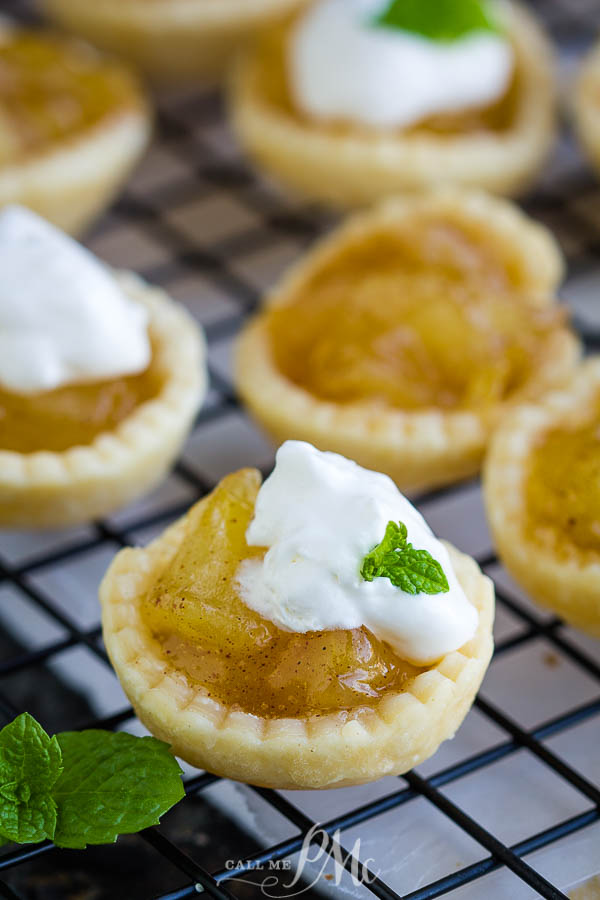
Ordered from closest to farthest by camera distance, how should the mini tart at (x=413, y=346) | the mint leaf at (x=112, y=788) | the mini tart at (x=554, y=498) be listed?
the mint leaf at (x=112, y=788)
the mini tart at (x=554, y=498)
the mini tart at (x=413, y=346)

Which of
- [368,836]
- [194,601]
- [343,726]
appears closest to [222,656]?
[194,601]

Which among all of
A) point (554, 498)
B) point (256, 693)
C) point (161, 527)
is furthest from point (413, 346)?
point (256, 693)

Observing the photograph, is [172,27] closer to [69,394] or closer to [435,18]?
[435,18]

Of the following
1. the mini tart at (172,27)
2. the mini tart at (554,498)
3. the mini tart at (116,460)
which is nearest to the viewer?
the mini tart at (554,498)

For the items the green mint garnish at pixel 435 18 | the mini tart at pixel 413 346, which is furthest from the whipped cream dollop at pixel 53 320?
the green mint garnish at pixel 435 18

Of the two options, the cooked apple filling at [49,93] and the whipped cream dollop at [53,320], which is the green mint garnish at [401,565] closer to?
the whipped cream dollop at [53,320]
